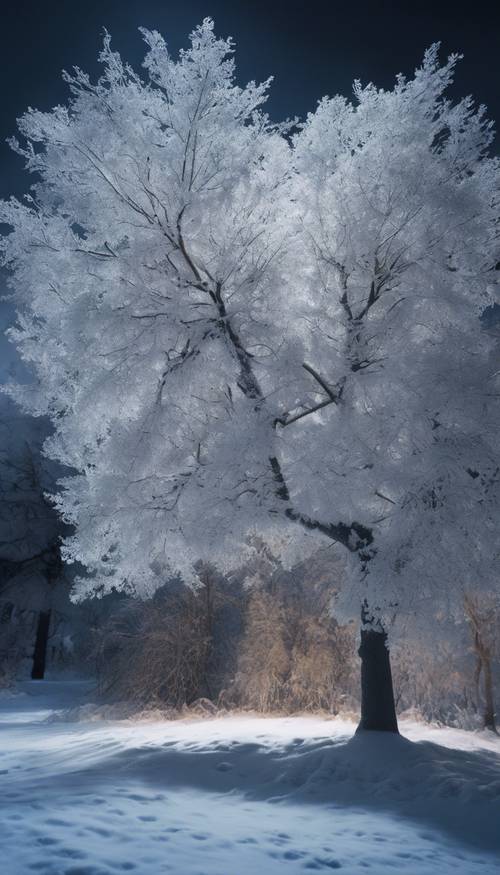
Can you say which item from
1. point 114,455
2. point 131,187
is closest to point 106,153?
point 131,187

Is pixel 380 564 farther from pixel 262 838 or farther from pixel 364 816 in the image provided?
pixel 262 838

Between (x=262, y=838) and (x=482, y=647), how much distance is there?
6.96m

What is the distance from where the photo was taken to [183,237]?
7.80m

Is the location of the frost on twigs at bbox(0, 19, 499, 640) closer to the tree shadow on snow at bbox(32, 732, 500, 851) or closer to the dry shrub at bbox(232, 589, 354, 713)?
the tree shadow on snow at bbox(32, 732, 500, 851)

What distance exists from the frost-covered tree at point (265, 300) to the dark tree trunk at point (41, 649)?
43.3 feet

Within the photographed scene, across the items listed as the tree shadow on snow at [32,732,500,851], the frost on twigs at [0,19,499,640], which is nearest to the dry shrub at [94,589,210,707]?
the tree shadow on snow at [32,732,500,851]

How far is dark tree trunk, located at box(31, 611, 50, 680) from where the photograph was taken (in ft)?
64.3

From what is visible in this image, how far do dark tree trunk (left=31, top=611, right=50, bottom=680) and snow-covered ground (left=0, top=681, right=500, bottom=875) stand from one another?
1074 centimetres

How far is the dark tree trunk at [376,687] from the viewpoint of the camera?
26.2ft

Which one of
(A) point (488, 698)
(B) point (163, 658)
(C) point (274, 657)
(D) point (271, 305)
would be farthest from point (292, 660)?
(D) point (271, 305)

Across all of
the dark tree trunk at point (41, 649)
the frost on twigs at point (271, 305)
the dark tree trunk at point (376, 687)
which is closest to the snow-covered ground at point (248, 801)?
the dark tree trunk at point (376, 687)

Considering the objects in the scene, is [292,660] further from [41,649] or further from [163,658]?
[41,649]

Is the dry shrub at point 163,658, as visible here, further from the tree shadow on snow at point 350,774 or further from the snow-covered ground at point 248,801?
the tree shadow on snow at point 350,774

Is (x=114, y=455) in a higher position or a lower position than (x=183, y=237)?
lower
